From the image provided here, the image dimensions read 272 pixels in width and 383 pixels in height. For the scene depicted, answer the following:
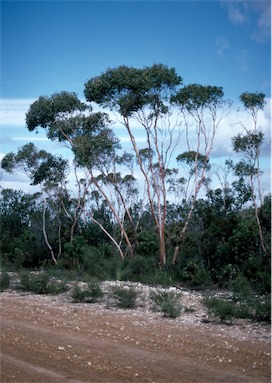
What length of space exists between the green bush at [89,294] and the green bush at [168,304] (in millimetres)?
1481

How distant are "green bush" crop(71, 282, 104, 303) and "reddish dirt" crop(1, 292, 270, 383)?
116cm

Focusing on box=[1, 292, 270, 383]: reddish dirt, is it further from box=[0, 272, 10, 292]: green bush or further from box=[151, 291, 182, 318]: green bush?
box=[0, 272, 10, 292]: green bush

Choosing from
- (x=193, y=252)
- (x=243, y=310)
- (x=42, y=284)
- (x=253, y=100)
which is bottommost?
(x=243, y=310)

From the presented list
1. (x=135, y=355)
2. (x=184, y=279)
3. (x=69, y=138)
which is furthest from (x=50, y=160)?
(x=135, y=355)

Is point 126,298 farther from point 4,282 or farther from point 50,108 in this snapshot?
point 50,108

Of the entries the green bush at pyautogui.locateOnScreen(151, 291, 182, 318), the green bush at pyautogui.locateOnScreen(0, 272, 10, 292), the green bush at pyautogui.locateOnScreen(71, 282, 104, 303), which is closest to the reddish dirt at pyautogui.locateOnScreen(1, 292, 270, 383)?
the green bush at pyautogui.locateOnScreen(151, 291, 182, 318)

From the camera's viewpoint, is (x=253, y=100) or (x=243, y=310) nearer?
(x=243, y=310)

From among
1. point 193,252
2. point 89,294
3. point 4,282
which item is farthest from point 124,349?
point 193,252

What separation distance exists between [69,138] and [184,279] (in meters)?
7.04

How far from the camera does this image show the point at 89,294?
1153 centimetres

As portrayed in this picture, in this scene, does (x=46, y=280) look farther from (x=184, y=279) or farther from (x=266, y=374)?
(x=266, y=374)

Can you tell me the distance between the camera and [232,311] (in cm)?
909

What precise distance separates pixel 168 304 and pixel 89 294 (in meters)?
2.30

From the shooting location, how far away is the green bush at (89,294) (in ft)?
37.7
